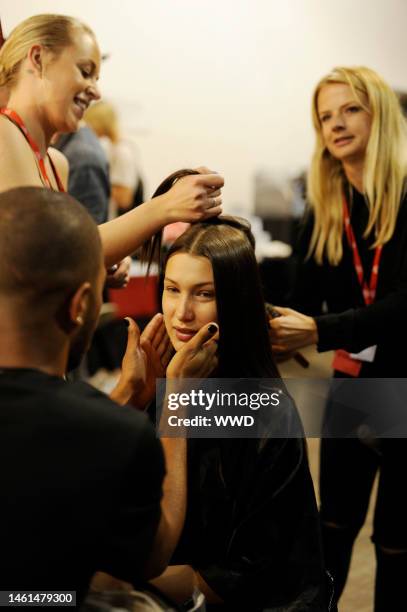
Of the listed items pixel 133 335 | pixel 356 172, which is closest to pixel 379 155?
pixel 356 172

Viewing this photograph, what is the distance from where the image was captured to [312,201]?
82.6 inches

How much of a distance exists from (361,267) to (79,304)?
1.15 metres

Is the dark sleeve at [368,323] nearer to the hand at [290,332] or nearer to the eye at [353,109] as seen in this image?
the hand at [290,332]

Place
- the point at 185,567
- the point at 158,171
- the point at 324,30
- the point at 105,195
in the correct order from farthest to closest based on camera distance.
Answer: the point at 158,171 → the point at 324,30 → the point at 105,195 → the point at 185,567

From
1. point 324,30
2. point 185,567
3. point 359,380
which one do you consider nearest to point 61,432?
point 185,567

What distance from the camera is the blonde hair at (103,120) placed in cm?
402

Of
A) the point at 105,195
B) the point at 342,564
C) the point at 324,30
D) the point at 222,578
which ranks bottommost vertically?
the point at 342,564

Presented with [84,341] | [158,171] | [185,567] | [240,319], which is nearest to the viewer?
[84,341]

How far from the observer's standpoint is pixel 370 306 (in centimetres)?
189

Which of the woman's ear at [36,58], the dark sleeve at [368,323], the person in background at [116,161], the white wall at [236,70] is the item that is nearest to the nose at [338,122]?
the dark sleeve at [368,323]

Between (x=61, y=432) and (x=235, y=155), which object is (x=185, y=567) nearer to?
(x=61, y=432)

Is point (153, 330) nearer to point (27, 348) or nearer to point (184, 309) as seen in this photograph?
point (184, 309)

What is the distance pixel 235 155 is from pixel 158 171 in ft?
1.78

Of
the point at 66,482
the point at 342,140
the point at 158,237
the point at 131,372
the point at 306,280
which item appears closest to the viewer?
the point at 66,482
